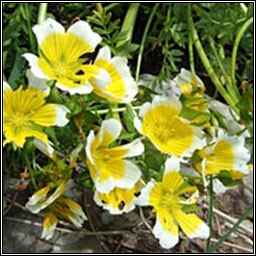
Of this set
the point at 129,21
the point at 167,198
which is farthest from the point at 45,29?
the point at 129,21

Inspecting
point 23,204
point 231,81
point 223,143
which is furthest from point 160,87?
point 23,204

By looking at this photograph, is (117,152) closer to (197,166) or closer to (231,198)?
(197,166)

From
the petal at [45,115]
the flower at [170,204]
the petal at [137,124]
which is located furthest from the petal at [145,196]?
the petal at [45,115]

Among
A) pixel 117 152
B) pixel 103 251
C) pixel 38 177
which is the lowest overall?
pixel 103 251

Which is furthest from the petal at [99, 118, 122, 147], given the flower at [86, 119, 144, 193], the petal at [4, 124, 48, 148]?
the petal at [4, 124, 48, 148]

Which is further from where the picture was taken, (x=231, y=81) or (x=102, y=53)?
(x=231, y=81)

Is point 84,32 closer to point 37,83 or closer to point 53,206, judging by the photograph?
point 37,83
